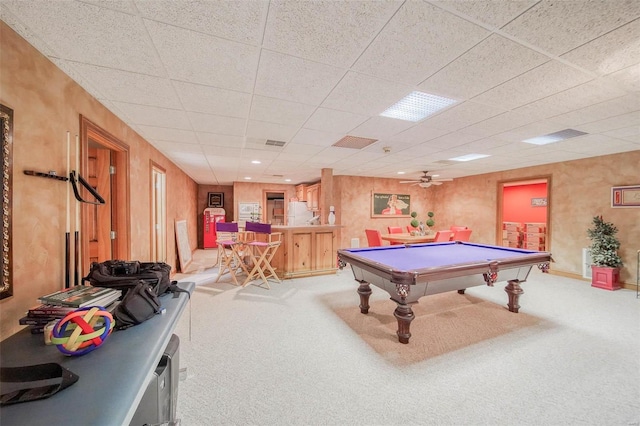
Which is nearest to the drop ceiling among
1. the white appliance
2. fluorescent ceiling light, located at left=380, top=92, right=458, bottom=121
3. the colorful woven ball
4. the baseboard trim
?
fluorescent ceiling light, located at left=380, top=92, right=458, bottom=121

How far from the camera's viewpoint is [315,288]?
4281 millimetres

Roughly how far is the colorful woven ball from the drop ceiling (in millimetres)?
1526

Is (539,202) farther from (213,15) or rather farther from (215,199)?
(215,199)

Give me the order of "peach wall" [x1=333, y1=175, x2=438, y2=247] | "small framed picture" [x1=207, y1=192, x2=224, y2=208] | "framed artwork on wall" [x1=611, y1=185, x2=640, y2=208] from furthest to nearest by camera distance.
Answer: "small framed picture" [x1=207, y1=192, x2=224, y2=208]
"peach wall" [x1=333, y1=175, x2=438, y2=247]
"framed artwork on wall" [x1=611, y1=185, x2=640, y2=208]

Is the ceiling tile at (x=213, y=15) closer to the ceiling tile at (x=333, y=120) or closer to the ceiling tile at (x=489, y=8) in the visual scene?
the ceiling tile at (x=489, y=8)

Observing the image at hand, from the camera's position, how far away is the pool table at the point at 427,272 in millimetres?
2379

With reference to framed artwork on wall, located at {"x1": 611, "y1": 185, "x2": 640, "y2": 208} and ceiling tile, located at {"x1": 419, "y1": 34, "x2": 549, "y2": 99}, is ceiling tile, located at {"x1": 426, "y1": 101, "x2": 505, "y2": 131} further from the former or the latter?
framed artwork on wall, located at {"x1": 611, "y1": 185, "x2": 640, "y2": 208}

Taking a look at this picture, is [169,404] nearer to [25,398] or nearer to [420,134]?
[25,398]

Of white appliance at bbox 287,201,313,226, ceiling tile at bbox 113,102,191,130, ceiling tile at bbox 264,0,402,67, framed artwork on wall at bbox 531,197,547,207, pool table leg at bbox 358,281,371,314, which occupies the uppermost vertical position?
ceiling tile at bbox 264,0,402,67

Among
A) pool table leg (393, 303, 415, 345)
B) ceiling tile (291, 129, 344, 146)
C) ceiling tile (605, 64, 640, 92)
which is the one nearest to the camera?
ceiling tile (605, 64, 640, 92)

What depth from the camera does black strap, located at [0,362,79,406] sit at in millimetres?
737

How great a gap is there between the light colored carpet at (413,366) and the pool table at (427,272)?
13.9 inches

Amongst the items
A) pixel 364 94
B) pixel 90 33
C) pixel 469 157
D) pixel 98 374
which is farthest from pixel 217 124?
pixel 469 157

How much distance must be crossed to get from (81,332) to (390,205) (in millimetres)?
7678
